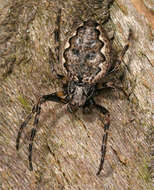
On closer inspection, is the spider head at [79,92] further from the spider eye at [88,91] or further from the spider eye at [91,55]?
the spider eye at [91,55]

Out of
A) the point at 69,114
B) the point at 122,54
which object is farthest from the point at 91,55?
the point at 69,114

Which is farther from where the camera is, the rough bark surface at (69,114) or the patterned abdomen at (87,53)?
the patterned abdomen at (87,53)

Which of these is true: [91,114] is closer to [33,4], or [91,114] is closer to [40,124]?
[40,124]

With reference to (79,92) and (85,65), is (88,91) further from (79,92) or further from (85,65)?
(85,65)

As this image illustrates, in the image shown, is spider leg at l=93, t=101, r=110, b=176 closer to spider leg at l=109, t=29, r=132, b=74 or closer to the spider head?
the spider head

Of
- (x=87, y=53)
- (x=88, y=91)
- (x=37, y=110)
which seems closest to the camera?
(x=37, y=110)

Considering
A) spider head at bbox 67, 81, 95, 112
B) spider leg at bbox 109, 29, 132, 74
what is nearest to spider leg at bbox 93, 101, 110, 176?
spider head at bbox 67, 81, 95, 112

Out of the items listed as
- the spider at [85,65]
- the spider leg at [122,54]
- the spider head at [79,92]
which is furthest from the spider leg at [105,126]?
the spider leg at [122,54]
